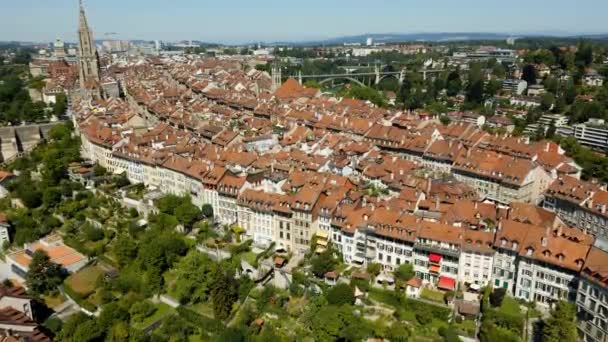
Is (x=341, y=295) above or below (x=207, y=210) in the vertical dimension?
below

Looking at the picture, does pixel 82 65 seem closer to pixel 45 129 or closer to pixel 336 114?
pixel 45 129

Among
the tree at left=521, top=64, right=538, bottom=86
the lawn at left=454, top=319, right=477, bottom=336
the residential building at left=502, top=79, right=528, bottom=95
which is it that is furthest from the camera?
the tree at left=521, top=64, right=538, bottom=86

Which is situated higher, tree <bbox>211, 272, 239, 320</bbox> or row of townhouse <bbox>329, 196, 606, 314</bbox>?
row of townhouse <bbox>329, 196, 606, 314</bbox>

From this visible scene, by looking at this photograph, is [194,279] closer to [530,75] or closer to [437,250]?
[437,250]

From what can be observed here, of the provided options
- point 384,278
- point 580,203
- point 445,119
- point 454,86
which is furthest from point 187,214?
point 454,86

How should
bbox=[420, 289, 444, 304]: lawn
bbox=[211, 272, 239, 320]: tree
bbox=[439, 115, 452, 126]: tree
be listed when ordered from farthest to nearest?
bbox=[439, 115, 452, 126]: tree, bbox=[211, 272, 239, 320]: tree, bbox=[420, 289, 444, 304]: lawn

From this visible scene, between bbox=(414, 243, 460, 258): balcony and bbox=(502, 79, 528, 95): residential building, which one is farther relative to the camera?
bbox=(502, 79, 528, 95): residential building

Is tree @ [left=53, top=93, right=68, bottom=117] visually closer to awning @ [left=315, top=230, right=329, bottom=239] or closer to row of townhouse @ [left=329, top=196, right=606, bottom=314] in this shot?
awning @ [left=315, top=230, right=329, bottom=239]

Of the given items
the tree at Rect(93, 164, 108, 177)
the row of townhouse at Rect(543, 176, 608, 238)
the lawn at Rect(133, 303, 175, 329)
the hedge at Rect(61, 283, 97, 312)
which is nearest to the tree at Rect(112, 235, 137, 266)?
the hedge at Rect(61, 283, 97, 312)
